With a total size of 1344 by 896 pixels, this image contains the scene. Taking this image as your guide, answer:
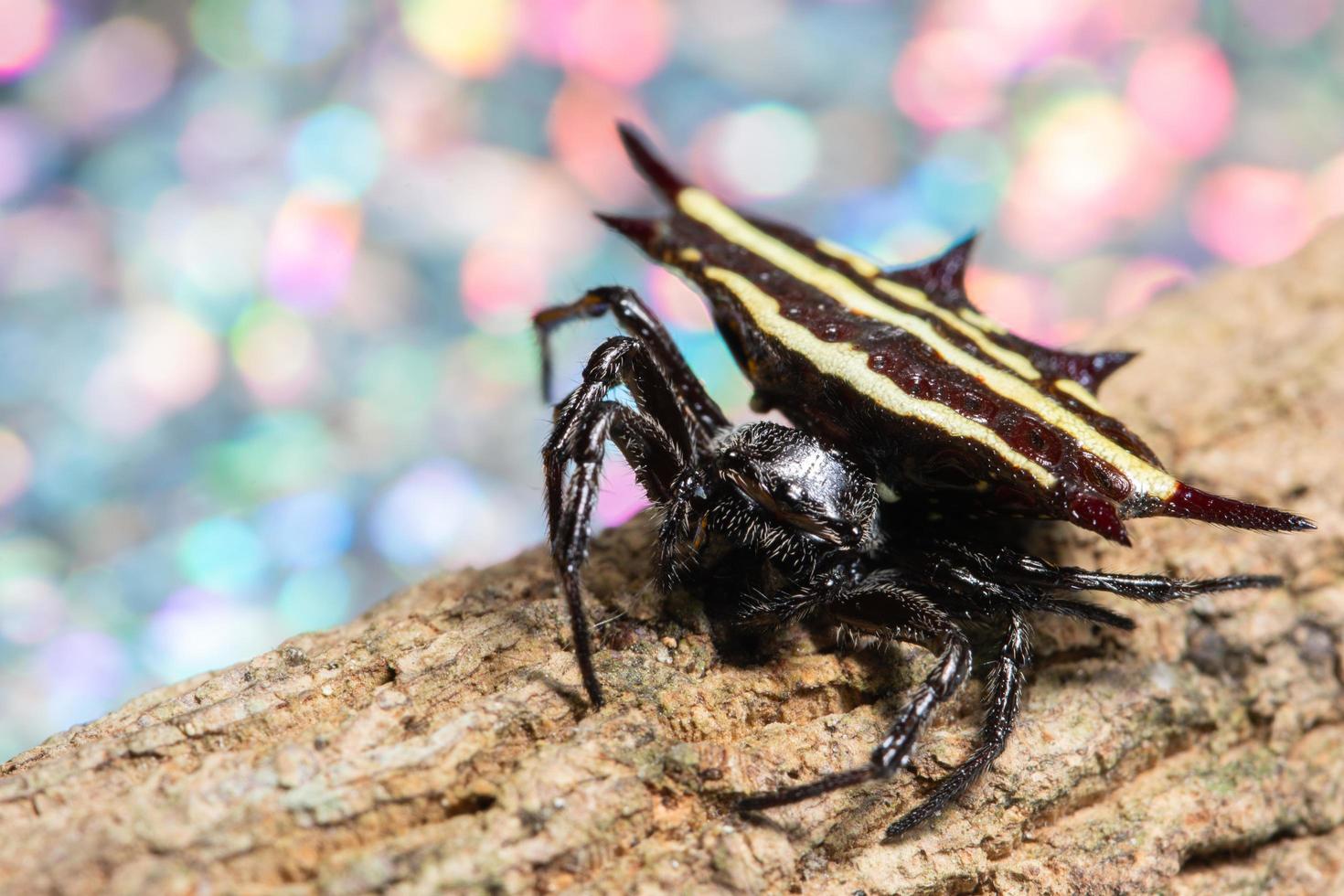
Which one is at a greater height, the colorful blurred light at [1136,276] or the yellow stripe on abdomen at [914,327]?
the colorful blurred light at [1136,276]

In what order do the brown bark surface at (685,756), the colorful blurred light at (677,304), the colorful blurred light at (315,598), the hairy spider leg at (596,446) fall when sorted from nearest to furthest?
the brown bark surface at (685,756)
the hairy spider leg at (596,446)
the colorful blurred light at (315,598)
the colorful blurred light at (677,304)

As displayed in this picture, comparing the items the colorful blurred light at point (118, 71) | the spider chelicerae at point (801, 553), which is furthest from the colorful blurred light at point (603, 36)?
the spider chelicerae at point (801, 553)

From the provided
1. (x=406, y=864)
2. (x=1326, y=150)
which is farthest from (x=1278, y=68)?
(x=406, y=864)

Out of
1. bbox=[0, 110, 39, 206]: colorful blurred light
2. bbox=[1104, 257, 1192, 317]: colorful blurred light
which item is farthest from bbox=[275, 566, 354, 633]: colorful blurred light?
bbox=[1104, 257, 1192, 317]: colorful blurred light

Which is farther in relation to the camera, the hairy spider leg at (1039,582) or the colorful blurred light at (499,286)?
the colorful blurred light at (499,286)

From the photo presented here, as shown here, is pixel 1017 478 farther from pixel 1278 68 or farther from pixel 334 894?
pixel 1278 68

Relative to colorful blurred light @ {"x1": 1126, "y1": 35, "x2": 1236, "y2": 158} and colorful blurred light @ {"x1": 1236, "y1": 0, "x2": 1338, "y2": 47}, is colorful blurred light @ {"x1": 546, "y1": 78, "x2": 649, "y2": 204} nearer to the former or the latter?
colorful blurred light @ {"x1": 1126, "y1": 35, "x2": 1236, "y2": 158}

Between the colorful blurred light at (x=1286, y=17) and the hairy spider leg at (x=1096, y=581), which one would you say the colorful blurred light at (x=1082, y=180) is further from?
the hairy spider leg at (x=1096, y=581)
